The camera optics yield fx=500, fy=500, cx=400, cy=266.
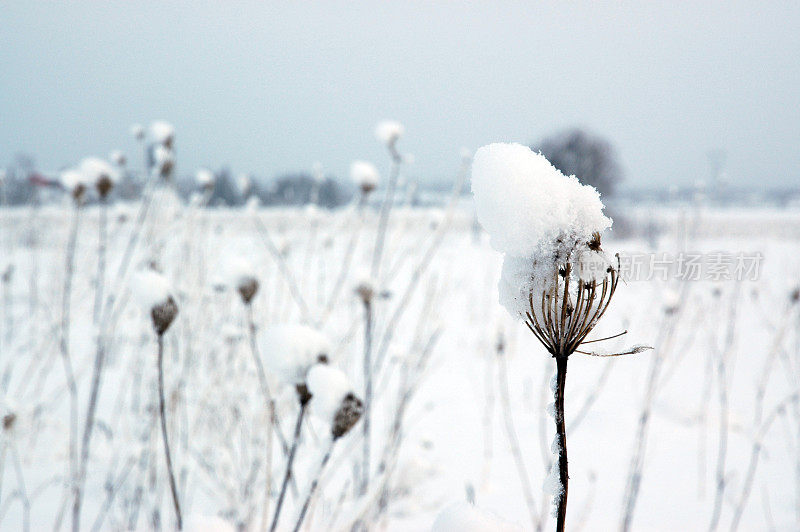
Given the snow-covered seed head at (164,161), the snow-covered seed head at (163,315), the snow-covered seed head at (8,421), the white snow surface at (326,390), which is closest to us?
the white snow surface at (326,390)

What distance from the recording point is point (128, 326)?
3.53m

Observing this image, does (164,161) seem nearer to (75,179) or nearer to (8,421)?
(75,179)

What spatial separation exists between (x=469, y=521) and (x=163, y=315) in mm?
566

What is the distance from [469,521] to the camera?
1.01 feet

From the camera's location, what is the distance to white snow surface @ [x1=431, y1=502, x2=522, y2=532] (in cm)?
31

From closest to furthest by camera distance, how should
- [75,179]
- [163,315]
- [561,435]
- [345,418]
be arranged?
[561,435] → [345,418] → [163,315] → [75,179]

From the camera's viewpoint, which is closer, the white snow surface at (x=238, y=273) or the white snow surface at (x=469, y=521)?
the white snow surface at (x=469, y=521)

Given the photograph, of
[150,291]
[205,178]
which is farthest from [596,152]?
[150,291]

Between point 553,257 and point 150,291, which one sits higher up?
point 553,257

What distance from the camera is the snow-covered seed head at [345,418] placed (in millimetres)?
526

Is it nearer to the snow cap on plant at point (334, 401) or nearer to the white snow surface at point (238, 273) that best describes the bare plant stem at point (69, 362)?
the white snow surface at point (238, 273)

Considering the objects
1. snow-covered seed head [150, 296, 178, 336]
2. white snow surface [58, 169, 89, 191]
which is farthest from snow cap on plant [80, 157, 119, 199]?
snow-covered seed head [150, 296, 178, 336]

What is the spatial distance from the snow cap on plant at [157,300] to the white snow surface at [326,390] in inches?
10.5

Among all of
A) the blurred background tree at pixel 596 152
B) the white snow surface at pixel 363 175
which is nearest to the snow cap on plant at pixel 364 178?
the white snow surface at pixel 363 175
